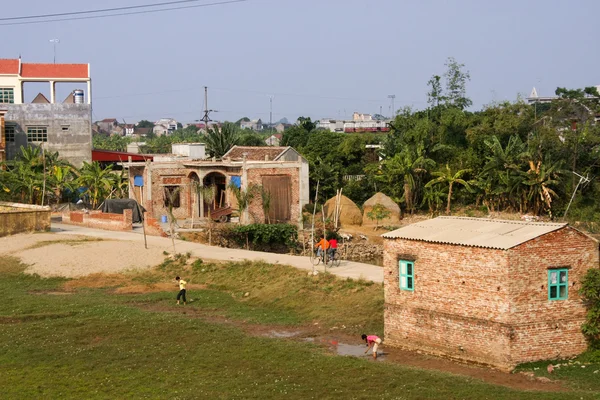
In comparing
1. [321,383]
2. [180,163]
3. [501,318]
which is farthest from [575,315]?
[180,163]

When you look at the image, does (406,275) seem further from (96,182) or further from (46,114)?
(46,114)

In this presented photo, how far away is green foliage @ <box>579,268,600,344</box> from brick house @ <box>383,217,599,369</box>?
157 mm

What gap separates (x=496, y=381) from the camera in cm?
2102

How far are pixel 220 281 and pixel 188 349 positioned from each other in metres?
10.6

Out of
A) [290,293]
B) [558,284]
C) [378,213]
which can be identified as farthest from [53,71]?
[558,284]

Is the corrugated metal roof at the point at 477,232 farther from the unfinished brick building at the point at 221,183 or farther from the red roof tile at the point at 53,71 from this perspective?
the red roof tile at the point at 53,71

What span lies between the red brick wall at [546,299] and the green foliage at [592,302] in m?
0.14

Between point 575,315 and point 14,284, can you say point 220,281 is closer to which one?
point 14,284

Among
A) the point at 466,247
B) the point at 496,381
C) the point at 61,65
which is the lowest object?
the point at 496,381

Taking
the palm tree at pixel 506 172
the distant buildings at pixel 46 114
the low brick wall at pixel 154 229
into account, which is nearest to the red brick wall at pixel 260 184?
the low brick wall at pixel 154 229

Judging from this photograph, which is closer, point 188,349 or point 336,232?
point 188,349

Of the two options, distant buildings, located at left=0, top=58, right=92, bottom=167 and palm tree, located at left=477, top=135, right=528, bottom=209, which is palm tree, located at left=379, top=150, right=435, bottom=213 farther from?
distant buildings, located at left=0, top=58, right=92, bottom=167

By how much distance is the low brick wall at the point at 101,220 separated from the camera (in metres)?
47.5

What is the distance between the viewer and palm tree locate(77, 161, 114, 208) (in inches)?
2189
